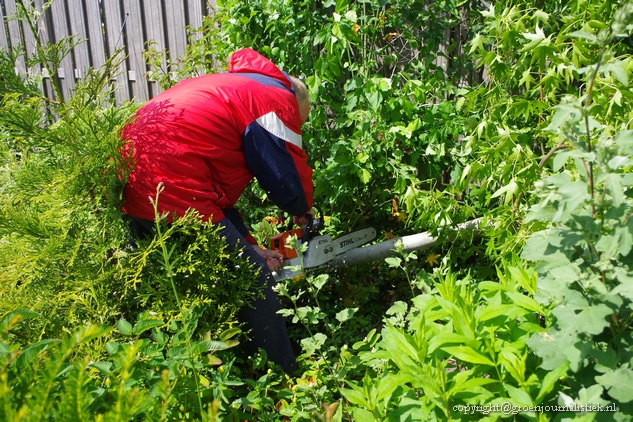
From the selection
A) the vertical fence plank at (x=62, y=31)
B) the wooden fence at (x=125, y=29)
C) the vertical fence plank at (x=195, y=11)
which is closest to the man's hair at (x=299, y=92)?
the wooden fence at (x=125, y=29)

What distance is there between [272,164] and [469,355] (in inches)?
54.3

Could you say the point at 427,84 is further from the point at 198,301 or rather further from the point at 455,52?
the point at 198,301

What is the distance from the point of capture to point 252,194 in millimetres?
4000

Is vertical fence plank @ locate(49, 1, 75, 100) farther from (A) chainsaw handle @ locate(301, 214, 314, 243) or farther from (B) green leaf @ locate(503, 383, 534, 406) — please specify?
(B) green leaf @ locate(503, 383, 534, 406)

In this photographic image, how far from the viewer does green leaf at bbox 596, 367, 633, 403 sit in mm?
1117

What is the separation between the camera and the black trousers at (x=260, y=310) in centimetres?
246

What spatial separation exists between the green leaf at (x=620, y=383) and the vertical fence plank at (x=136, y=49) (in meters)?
5.02

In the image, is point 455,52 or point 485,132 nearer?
point 485,132

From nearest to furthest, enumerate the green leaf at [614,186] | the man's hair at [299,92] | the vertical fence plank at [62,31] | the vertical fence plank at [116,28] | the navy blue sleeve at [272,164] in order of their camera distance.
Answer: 1. the green leaf at [614,186]
2. the navy blue sleeve at [272,164]
3. the man's hair at [299,92]
4. the vertical fence plank at [116,28]
5. the vertical fence plank at [62,31]

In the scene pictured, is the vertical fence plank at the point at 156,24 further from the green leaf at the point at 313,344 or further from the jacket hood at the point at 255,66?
the green leaf at the point at 313,344

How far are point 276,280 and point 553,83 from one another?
64.7 inches

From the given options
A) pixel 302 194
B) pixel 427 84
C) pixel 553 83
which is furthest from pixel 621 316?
pixel 427 84

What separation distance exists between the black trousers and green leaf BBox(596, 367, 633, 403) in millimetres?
1515

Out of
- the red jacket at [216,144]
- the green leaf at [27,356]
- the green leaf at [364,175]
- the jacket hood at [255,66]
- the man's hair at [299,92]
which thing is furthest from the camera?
the green leaf at [364,175]
